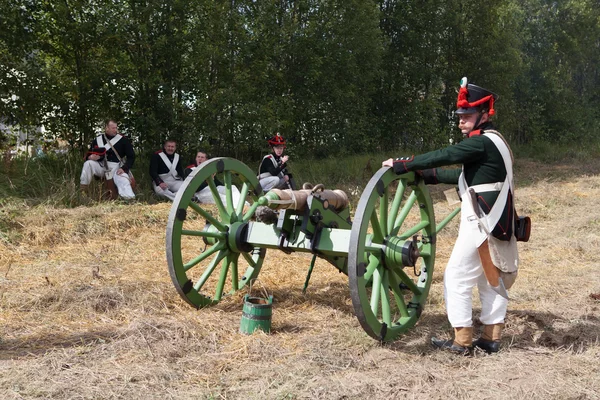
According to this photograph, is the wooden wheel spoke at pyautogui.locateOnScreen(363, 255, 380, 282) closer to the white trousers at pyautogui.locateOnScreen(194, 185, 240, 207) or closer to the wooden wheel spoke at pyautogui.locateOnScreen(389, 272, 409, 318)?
the wooden wheel spoke at pyautogui.locateOnScreen(389, 272, 409, 318)

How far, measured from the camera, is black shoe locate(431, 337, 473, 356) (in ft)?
13.1

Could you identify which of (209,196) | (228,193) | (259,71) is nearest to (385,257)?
(228,193)

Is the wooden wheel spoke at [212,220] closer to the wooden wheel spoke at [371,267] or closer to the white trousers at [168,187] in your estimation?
the wooden wheel spoke at [371,267]

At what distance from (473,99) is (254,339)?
2.03 meters

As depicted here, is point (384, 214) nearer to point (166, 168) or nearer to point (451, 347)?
point (451, 347)

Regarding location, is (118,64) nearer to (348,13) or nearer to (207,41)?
(207,41)

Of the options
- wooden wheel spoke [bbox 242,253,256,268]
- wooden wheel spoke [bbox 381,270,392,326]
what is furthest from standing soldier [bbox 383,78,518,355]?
wooden wheel spoke [bbox 242,253,256,268]

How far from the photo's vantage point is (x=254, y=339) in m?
4.05

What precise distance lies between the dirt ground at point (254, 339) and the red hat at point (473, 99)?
1.51 meters

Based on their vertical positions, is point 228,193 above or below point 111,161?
below

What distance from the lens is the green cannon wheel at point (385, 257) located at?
3725 mm

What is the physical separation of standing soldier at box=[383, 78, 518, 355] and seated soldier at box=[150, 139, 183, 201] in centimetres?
607

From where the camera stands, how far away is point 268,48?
11578 millimetres

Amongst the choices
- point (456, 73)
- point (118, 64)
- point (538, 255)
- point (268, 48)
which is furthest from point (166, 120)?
point (456, 73)
